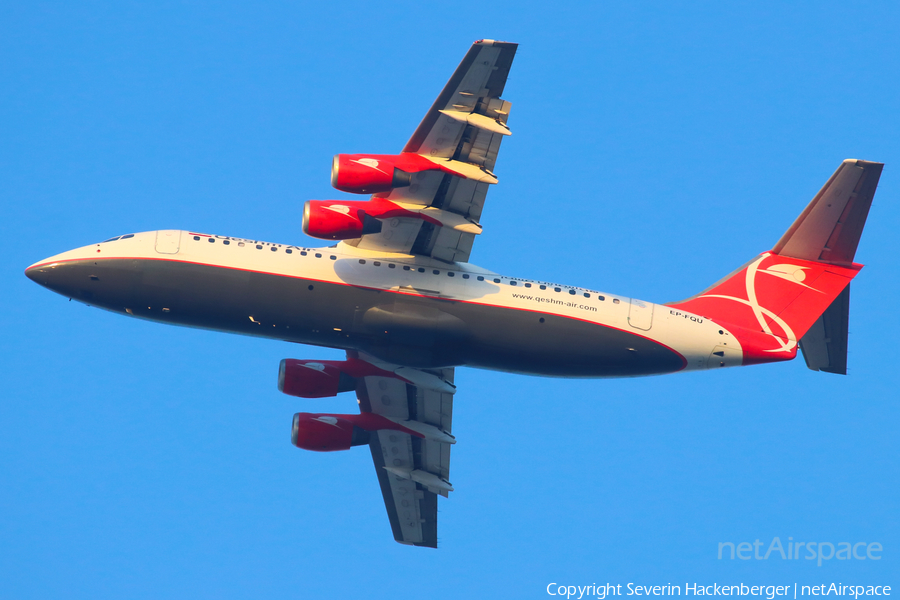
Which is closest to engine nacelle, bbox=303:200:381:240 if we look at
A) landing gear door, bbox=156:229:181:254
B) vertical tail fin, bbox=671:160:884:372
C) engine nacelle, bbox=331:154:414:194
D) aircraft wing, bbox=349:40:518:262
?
aircraft wing, bbox=349:40:518:262

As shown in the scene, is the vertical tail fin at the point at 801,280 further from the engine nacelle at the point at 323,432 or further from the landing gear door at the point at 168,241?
the landing gear door at the point at 168,241

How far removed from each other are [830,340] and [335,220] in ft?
42.9

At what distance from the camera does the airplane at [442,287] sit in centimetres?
2234

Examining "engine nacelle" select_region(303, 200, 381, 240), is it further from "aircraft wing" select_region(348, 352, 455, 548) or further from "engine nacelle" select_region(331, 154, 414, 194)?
"aircraft wing" select_region(348, 352, 455, 548)

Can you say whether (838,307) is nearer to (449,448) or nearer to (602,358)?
(602,358)

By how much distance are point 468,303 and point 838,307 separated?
31.9 ft

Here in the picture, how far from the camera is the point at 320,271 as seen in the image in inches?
906

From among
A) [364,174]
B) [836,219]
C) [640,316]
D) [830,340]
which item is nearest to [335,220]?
[364,174]

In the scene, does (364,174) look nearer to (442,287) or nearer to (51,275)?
(442,287)

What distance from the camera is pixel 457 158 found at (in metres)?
22.5

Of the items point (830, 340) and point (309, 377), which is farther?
point (309, 377)

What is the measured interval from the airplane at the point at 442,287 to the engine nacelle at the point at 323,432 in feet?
9.67

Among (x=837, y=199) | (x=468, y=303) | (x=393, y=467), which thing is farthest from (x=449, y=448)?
(x=837, y=199)

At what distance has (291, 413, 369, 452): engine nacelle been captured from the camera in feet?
87.8
